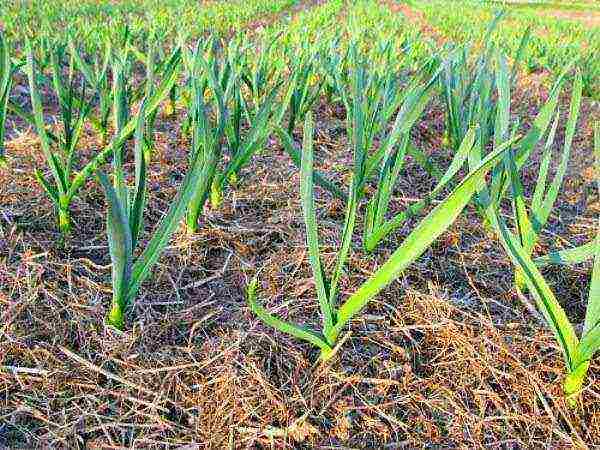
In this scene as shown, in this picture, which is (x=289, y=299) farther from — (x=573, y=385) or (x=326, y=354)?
(x=573, y=385)

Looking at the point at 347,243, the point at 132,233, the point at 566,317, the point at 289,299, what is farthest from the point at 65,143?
the point at 566,317

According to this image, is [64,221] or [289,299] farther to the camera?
[64,221]

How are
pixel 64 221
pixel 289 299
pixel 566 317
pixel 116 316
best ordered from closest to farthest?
pixel 566 317, pixel 116 316, pixel 289 299, pixel 64 221

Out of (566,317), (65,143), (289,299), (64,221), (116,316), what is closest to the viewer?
(566,317)

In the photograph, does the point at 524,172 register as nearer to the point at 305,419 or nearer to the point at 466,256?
the point at 466,256

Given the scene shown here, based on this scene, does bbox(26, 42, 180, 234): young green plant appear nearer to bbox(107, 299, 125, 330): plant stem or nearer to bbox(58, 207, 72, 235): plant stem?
bbox(58, 207, 72, 235): plant stem

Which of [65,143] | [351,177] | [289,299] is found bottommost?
[289,299]

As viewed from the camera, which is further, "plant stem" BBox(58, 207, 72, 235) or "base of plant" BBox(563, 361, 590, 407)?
"plant stem" BBox(58, 207, 72, 235)

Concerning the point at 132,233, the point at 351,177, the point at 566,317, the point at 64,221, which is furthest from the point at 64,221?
the point at 566,317

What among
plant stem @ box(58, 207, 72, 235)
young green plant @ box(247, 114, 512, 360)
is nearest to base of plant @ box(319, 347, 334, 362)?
young green plant @ box(247, 114, 512, 360)

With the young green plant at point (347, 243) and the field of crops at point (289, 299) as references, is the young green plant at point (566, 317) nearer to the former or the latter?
the field of crops at point (289, 299)

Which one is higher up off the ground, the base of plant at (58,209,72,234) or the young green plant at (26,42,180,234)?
the young green plant at (26,42,180,234)

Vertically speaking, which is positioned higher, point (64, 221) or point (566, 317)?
point (566, 317)

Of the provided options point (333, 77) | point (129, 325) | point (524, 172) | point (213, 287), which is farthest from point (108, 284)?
point (524, 172)
